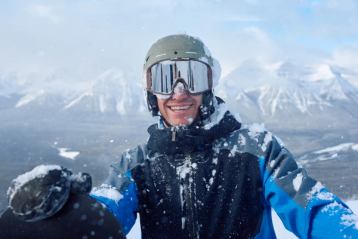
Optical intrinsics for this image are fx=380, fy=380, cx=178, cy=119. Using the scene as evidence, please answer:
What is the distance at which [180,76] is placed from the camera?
257 cm

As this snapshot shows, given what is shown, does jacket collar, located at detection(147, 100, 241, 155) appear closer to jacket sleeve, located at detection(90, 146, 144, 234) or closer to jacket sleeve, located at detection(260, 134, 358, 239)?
jacket sleeve, located at detection(90, 146, 144, 234)

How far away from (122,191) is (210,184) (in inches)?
21.1

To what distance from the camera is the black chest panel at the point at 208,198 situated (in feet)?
7.19

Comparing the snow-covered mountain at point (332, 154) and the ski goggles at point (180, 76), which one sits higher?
the ski goggles at point (180, 76)

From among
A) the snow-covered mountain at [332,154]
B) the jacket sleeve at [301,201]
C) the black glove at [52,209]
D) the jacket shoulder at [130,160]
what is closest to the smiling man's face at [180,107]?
the jacket shoulder at [130,160]

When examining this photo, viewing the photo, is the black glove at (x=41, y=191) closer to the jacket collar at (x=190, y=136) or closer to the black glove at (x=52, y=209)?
the black glove at (x=52, y=209)

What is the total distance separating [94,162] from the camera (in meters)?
94.4

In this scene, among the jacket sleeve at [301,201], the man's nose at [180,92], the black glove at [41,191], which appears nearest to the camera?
the black glove at [41,191]

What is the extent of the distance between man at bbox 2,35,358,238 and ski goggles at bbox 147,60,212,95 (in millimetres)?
110

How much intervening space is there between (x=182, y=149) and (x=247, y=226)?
0.59 m

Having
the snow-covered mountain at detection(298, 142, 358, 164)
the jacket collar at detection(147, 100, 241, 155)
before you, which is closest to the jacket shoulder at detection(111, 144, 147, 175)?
the jacket collar at detection(147, 100, 241, 155)

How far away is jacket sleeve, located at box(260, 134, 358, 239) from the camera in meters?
1.80

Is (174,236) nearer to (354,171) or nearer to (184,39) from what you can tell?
(184,39)

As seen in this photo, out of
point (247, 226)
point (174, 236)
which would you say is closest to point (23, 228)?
point (174, 236)
